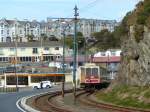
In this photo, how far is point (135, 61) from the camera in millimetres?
45719

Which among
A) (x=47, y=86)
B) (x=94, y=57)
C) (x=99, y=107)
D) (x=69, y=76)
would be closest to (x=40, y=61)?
(x=94, y=57)

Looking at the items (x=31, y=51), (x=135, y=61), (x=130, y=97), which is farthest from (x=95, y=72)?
(x=31, y=51)

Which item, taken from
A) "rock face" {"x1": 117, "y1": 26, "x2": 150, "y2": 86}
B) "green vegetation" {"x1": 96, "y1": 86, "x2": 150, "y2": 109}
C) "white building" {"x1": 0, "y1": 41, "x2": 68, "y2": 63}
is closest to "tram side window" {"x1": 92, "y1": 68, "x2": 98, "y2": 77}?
"rock face" {"x1": 117, "y1": 26, "x2": 150, "y2": 86}

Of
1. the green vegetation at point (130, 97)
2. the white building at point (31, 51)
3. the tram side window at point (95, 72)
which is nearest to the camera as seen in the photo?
the green vegetation at point (130, 97)

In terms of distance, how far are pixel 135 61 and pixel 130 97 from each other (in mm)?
6058

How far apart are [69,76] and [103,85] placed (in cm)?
5043

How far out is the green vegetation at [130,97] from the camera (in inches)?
1445

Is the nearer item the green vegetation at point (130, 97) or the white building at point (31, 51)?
the green vegetation at point (130, 97)

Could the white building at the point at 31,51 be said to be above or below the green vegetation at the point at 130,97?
above

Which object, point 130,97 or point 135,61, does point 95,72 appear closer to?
point 135,61

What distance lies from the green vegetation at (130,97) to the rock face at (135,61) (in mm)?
827

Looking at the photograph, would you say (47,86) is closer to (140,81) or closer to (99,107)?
(140,81)

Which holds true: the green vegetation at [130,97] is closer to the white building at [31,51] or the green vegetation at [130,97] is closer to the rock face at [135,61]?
the rock face at [135,61]

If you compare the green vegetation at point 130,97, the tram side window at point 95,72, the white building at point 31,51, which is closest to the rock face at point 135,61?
the green vegetation at point 130,97
